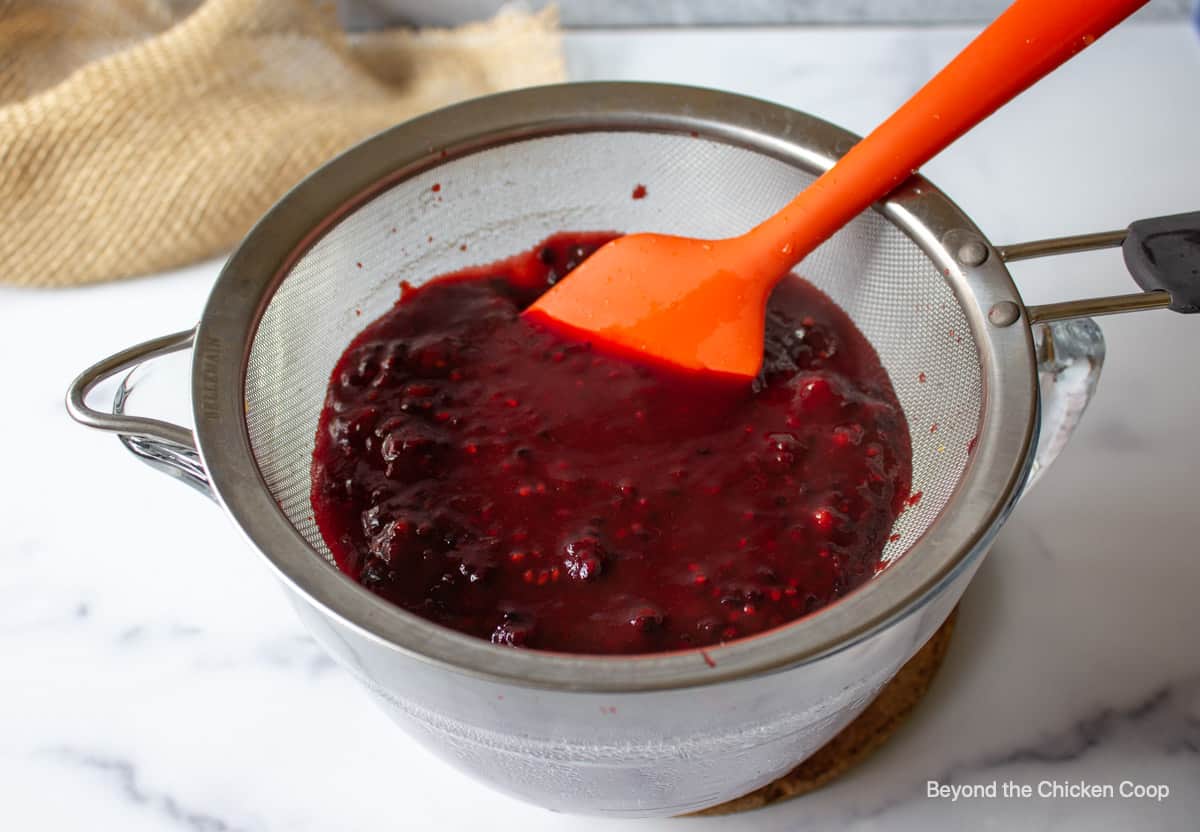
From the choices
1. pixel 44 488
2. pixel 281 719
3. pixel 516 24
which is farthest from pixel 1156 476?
pixel 44 488

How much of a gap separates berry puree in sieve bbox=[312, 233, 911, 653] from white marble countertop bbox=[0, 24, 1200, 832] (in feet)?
0.98

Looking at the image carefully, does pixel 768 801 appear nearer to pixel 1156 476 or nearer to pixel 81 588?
pixel 1156 476

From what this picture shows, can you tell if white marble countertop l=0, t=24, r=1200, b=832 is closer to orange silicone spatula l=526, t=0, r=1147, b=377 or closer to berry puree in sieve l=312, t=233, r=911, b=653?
berry puree in sieve l=312, t=233, r=911, b=653

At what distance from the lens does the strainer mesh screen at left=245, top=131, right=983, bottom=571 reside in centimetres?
137

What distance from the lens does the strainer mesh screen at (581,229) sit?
1.37 meters

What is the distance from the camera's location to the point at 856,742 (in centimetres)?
138

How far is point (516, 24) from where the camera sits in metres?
2.29

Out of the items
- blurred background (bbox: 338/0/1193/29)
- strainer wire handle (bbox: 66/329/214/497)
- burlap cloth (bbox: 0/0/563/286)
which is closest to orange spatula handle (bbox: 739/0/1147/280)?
strainer wire handle (bbox: 66/329/214/497)

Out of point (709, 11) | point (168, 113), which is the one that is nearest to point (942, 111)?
point (709, 11)

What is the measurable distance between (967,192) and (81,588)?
165 cm

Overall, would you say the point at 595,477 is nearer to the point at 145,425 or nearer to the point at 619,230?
the point at 145,425

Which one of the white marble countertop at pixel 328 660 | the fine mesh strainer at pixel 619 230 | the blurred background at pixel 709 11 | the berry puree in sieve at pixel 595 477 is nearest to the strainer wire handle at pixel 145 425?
the fine mesh strainer at pixel 619 230

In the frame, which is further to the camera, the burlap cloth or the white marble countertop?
the burlap cloth

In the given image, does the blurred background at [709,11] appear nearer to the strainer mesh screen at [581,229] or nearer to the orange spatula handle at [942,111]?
the strainer mesh screen at [581,229]
